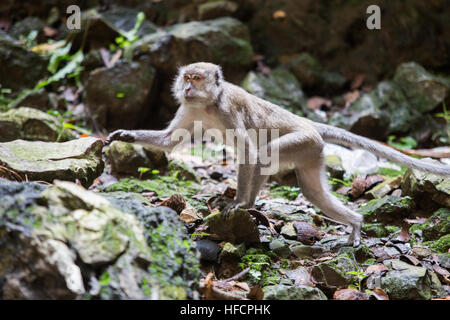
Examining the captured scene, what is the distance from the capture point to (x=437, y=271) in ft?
13.1

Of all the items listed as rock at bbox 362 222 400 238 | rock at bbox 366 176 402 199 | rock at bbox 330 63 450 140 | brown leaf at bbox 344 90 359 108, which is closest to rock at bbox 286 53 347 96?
brown leaf at bbox 344 90 359 108

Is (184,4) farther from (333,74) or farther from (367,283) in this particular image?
(367,283)

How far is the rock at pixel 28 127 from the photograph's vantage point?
21.0ft

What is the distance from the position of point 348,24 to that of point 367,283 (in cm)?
837

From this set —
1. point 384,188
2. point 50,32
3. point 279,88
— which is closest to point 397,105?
point 279,88

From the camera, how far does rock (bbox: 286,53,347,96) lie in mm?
10250

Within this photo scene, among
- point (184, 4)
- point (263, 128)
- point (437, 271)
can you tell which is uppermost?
point (184, 4)

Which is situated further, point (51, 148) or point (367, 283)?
A: point (51, 148)

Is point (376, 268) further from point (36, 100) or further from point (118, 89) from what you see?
point (36, 100)

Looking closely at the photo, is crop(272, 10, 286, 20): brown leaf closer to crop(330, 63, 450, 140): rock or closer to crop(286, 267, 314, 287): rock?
crop(330, 63, 450, 140): rock

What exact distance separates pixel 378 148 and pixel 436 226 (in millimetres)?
1153

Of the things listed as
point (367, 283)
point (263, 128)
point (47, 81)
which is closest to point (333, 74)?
point (263, 128)

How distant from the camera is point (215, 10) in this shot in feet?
33.4
